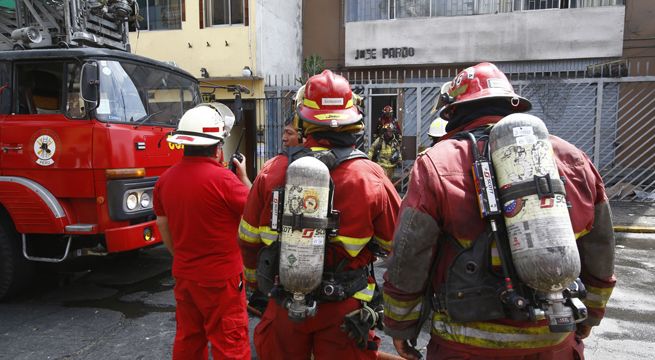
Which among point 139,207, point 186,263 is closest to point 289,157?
point 186,263

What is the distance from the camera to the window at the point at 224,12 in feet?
40.6

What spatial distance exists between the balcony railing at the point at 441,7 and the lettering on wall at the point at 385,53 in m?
0.97

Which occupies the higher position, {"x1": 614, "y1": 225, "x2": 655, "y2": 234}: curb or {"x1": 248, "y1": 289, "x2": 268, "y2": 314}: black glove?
{"x1": 248, "y1": 289, "x2": 268, "y2": 314}: black glove

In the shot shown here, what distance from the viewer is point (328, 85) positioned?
2197mm

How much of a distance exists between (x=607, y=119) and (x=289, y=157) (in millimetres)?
10447

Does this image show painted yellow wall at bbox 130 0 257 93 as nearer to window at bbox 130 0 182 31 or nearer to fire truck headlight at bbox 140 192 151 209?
window at bbox 130 0 182 31

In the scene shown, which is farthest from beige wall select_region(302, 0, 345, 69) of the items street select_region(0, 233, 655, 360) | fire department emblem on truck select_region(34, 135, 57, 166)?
fire department emblem on truck select_region(34, 135, 57, 166)

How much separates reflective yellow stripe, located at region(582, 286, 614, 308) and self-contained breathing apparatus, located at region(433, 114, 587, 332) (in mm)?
322

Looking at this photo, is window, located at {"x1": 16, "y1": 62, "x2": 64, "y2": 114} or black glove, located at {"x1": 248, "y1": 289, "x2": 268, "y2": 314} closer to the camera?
black glove, located at {"x1": 248, "y1": 289, "x2": 268, "y2": 314}

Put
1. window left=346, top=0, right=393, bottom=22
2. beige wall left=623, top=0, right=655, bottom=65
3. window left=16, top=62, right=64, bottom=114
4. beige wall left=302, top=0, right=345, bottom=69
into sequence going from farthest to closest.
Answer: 1. beige wall left=302, top=0, right=345, bottom=69
2. window left=346, top=0, right=393, bottom=22
3. beige wall left=623, top=0, right=655, bottom=65
4. window left=16, top=62, right=64, bottom=114

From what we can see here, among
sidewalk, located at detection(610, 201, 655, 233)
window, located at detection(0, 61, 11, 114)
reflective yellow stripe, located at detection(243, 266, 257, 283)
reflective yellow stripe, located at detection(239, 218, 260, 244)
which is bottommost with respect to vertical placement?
sidewalk, located at detection(610, 201, 655, 233)

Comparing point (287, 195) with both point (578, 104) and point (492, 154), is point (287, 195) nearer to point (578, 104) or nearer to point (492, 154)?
point (492, 154)

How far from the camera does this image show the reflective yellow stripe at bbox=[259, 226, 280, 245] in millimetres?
2041

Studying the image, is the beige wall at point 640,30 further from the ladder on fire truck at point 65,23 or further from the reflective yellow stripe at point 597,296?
the reflective yellow stripe at point 597,296
